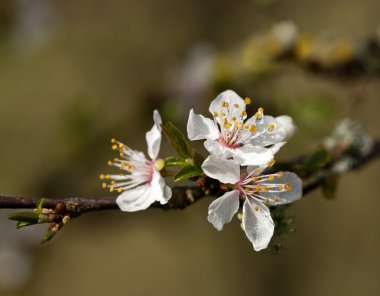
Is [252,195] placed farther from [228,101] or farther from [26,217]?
[26,217]

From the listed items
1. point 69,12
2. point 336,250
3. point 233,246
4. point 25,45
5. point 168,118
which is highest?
point 69,12

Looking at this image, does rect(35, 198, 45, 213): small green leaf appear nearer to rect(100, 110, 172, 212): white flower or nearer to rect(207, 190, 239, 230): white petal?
rect(100, 110, 172, 212): white flower

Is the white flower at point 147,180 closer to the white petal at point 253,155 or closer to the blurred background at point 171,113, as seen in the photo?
the white petal at point 253,155

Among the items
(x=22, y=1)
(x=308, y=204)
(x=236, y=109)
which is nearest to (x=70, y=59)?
(x=22, y=1)

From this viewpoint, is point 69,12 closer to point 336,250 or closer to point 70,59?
point 70,59

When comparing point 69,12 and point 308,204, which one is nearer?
point 308,204

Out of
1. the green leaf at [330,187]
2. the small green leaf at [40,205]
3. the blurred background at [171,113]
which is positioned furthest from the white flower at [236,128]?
the blurred background at [171,113]

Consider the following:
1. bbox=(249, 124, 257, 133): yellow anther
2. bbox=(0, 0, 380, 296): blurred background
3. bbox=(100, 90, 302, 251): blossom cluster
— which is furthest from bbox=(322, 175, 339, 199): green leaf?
bbox=(0, 0, 380, 296): blurred background

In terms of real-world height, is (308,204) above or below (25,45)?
below
